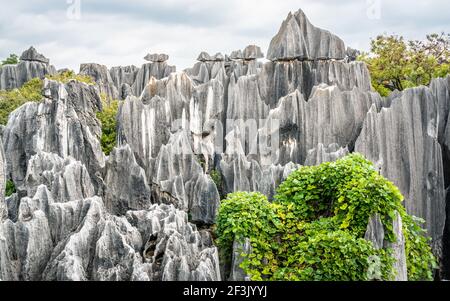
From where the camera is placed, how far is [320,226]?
10.2 m

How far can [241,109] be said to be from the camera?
Answer: 65.9 ft

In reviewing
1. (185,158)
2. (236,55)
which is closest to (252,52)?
(236,55)

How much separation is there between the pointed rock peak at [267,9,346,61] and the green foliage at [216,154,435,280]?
11.7m

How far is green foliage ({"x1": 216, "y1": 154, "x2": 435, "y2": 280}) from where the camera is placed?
913cm

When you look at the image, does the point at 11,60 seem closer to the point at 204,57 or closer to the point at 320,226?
the point at 204,57

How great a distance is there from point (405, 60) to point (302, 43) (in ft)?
19.5

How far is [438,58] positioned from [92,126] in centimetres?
1646

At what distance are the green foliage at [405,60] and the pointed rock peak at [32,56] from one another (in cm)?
2157

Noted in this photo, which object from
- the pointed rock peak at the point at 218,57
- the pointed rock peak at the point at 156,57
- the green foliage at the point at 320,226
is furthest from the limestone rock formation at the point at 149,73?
the green foliage at the point at 320,226

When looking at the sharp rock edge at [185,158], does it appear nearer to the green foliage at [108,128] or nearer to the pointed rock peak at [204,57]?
the green foliage at [108,128]

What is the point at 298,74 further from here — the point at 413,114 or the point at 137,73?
the point at 137,73

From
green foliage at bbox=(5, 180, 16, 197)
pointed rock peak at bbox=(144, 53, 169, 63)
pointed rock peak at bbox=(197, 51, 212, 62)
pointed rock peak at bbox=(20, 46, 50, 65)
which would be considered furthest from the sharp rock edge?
pointed rock peak at bbox=(20, 46, 50, 65)

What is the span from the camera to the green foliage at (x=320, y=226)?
30.0ft
